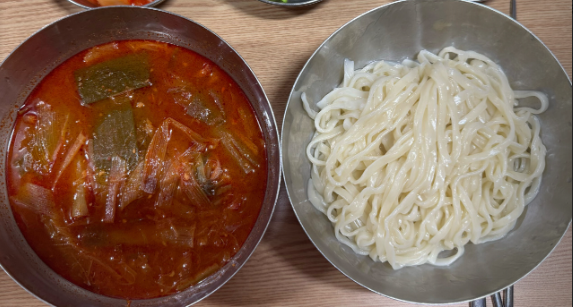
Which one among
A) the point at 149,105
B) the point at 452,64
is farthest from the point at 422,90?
the point at 149,105

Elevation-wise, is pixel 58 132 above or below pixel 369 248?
above

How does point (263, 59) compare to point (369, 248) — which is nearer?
point (369, 248)

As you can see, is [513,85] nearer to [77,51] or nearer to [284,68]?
[284,68]

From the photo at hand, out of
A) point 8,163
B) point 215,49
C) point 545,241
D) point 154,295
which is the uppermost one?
point 215,49

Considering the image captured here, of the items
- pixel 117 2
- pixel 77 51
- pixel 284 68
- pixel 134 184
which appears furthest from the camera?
pixel 284 68

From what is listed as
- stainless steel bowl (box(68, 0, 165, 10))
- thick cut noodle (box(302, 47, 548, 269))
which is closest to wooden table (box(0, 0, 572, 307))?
stainless steel bowl (box(68, 0, 165, 10))

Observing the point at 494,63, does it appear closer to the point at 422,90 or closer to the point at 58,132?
the point at 422,90

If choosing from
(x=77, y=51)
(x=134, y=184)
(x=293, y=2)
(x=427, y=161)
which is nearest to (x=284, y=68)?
(x=293, y=2)
